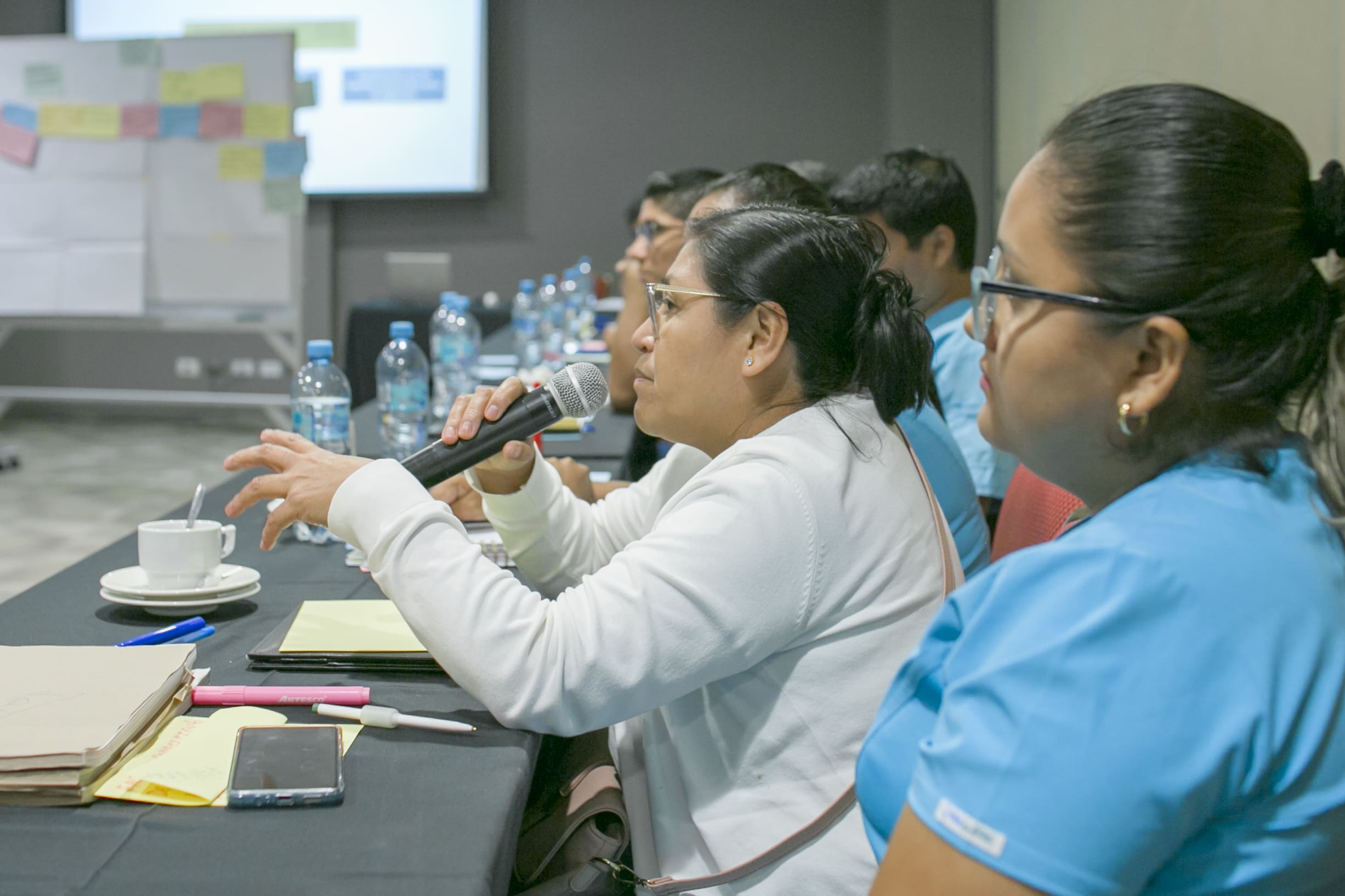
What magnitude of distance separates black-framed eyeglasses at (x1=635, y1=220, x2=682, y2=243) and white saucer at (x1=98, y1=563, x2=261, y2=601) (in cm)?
151

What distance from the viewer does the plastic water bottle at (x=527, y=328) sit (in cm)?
384

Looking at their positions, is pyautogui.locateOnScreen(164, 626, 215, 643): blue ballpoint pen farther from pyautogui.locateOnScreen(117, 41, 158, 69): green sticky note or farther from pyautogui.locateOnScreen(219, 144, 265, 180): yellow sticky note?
pyautogui.locateOnScreen(117, 41, 158, 69): green sticky note

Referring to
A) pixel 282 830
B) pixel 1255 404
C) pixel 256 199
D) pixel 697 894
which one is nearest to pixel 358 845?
pixel 282 830

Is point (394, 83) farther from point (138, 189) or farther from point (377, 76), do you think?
point (138, 189)

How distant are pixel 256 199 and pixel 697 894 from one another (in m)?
5.33

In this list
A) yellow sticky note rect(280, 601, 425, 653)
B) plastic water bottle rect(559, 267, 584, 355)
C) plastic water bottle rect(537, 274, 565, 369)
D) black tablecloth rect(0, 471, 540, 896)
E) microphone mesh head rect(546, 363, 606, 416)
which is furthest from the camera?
plastic water bottle rect(559, 267, 584, 355)

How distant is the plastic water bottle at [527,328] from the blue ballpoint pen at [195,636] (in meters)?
2.48

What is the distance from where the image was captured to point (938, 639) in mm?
794

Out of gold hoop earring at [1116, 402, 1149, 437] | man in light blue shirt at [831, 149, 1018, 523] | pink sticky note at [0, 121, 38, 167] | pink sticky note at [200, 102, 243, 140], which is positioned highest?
pink sticky note at [200, 102, 243, 140]

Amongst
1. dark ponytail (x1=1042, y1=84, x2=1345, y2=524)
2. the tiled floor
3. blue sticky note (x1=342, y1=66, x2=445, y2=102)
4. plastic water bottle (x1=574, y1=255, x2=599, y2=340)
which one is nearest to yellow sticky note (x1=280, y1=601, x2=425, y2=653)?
dark ponytail (x1=1042, y1=84, x2=1345, y2=524)

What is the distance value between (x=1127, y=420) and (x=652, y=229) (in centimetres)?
232

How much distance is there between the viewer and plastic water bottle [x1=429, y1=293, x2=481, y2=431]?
333 centimetres

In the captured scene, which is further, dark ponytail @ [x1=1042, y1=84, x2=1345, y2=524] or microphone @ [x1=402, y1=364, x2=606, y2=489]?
microphone @ [x1=402, y1=364, x2=606, y2=489]

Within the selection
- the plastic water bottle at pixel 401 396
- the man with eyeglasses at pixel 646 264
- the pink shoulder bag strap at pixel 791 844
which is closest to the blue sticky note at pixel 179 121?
the man with eyeglasses at pixel 646 264
